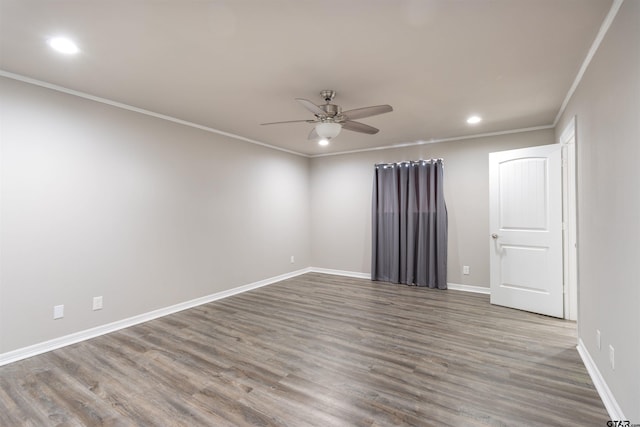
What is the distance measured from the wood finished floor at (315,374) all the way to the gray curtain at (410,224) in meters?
1.40

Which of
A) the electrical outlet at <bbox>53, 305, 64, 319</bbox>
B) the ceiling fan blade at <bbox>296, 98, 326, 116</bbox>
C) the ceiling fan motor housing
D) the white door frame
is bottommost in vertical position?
the electrical outlet at <bbox>53, 305, 64, 319</bbox>

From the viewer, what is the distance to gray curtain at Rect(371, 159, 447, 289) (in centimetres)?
507

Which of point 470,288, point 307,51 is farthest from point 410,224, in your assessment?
point 307,51

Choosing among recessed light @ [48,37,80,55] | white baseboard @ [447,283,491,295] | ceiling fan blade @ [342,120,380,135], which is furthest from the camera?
white baseboard @ [447,283,491,295]

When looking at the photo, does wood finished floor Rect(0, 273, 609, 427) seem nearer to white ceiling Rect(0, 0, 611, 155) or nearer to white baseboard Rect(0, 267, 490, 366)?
white baseboard Rect(0, 267, 490, 366)

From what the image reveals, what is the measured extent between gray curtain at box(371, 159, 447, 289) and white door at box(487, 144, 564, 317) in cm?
99

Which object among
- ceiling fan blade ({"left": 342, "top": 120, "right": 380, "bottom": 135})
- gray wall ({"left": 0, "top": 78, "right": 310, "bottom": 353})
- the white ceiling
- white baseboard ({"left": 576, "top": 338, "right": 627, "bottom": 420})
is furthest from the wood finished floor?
the white ceiling

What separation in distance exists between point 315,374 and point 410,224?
3.44 m

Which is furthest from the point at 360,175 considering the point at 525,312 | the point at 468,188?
the point at 525,312

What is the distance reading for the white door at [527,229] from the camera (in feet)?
12.0

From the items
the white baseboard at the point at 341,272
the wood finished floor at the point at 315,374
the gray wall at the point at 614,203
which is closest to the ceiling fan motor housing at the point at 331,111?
the gray wall at the point at 614,203

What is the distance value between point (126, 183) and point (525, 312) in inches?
198

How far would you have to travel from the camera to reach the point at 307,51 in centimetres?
225

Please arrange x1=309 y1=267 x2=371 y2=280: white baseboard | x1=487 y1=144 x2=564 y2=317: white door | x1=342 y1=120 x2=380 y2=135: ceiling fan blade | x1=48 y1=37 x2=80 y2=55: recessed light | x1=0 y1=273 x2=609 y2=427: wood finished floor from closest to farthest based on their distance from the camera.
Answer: x1=0 y1=273 x2=609 y2=427: wood finished floor
x1=48 y1=37 x2=80 y2=55: recessed light
x1=342 y1=120 x2=380 y2=135: ceiling fan blade
x1=487 y1=144 x2=564 y2=317: white door
x1=309 y1=267 x2=371 y2=280: white baseboard
